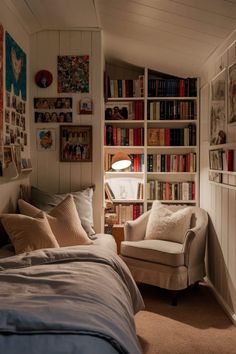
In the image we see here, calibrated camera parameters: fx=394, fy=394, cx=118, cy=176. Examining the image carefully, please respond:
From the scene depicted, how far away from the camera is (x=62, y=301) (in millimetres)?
1531

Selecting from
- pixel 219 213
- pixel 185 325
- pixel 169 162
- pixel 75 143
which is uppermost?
pixel 75 143

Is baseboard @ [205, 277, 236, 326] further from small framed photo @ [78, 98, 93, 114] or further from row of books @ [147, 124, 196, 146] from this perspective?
small framed photo @ [78, 98, 93, 114]

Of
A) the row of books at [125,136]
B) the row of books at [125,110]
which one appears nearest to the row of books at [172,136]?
the row of books at [125,136]

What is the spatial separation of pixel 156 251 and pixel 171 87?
6.57 ft

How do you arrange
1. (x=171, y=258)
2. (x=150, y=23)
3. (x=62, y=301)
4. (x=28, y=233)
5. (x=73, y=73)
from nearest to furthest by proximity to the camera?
(x=62, y=301) → (x=28, y=233) → (x=150, y=23) → (x=171, y=258) → (x=73, y=73)

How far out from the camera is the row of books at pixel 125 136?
4.55 m

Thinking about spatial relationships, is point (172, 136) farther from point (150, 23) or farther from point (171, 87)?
point (150, 23)

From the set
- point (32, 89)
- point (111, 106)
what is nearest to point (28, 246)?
point (32, 89)

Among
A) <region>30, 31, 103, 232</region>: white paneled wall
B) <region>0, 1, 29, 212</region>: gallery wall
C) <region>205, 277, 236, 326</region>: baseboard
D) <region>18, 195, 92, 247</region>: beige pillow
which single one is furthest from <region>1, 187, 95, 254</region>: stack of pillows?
<region>205, 277, 236, 326</region>: baseboard

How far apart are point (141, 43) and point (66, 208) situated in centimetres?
176

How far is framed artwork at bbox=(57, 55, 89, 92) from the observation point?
3723mm

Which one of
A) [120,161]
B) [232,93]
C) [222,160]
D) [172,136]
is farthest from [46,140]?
[232,93]

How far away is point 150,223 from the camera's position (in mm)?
3918

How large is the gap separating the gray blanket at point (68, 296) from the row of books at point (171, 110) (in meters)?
2.45
